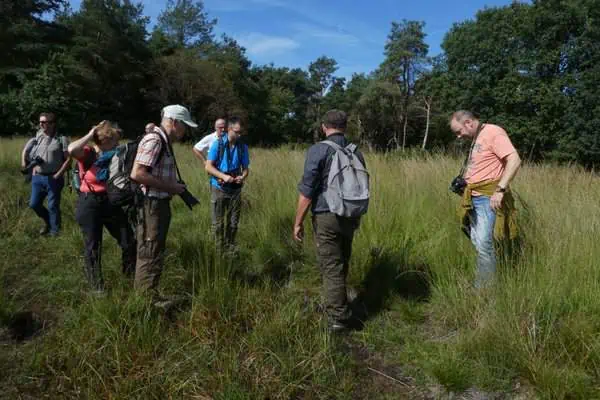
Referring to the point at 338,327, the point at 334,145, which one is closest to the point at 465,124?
the point at 334,145

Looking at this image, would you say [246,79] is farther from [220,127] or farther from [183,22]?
[220,127]

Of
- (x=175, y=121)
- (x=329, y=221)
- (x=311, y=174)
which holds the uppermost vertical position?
(x=175, y=121)

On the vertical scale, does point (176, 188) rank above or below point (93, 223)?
above

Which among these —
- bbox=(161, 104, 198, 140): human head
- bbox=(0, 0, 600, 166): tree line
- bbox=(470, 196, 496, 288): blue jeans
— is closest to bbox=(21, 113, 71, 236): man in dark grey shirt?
bbox=(161, 104, 198, 140): human head

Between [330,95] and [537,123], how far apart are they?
37.6 m

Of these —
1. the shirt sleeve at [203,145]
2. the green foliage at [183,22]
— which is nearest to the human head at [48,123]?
the shirt sleeve at [203,145]

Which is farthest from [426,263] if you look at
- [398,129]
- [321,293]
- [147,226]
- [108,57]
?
[398,129]

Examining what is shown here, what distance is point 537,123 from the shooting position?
30016 millimetres

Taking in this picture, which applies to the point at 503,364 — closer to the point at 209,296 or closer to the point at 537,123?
the point at 209,296

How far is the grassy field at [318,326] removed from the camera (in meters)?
2.46

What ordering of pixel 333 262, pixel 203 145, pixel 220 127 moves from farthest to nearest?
pixel 203 145 < pixel 220 127 < pixel 333 262

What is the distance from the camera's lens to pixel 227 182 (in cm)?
472

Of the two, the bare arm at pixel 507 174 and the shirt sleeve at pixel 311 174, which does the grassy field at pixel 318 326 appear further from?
the shirt sleeve at pixel 311 174

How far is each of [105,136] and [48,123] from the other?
271 centimetres
